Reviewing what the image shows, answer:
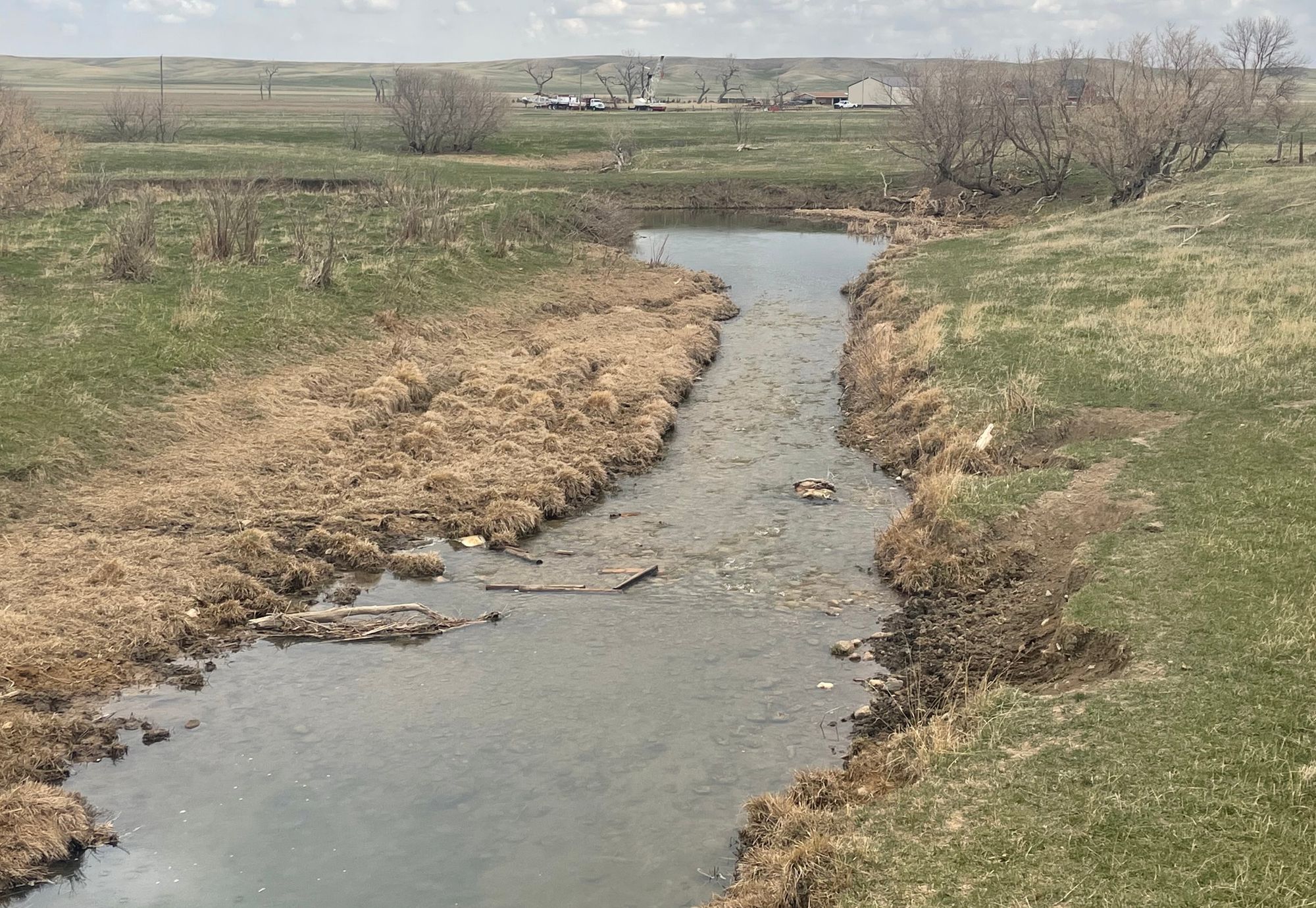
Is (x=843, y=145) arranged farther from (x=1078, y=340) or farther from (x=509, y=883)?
(x=509, y=883)

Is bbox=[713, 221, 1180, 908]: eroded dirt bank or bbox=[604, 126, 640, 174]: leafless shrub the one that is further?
bbox=[604, 126, 640, 174]: leafless shrub

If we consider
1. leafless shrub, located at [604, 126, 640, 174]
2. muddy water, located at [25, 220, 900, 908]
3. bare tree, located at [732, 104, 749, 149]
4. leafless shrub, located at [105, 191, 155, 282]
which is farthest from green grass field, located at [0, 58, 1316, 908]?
bare tree, located at [732, 104, 749, 149]

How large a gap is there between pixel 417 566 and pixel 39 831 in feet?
19.6

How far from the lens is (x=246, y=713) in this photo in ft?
35.0

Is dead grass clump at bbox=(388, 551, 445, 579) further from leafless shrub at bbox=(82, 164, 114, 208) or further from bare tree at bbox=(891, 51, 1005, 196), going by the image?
bare tree at bbox=(891, 51, 1005, 196)

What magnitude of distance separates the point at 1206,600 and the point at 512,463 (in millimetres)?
10033

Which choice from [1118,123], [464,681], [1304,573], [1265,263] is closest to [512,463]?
[464,681]

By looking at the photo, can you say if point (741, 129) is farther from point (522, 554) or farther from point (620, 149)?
point (522, 554)

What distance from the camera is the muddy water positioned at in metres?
8.38

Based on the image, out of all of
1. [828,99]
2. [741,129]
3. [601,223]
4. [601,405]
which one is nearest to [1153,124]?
[601,223]

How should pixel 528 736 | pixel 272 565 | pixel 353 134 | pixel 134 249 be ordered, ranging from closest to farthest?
pixel 528 736 → pixel 272 565 → pixel 134 249 → pixel 353 134

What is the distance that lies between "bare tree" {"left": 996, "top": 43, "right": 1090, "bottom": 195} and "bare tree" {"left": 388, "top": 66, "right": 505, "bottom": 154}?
116 feet

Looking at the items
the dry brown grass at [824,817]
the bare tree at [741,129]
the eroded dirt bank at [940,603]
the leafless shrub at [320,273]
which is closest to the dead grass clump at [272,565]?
the eroded dirt bank at [940,603]

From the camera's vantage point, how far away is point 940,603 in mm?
12695
